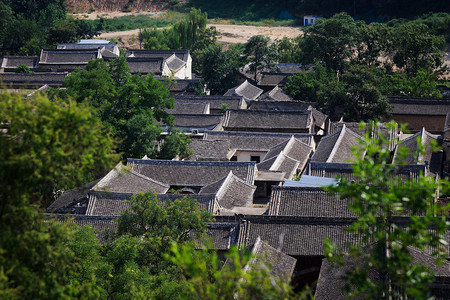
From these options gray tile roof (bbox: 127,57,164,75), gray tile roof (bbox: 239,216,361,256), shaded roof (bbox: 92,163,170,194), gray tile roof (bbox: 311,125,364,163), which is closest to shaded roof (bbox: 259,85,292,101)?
gray tile roof (bbox: 311,125,364,163)

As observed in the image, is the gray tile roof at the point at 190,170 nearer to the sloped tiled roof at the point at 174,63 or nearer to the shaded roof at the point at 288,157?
the shaded roof at the point at 288,157

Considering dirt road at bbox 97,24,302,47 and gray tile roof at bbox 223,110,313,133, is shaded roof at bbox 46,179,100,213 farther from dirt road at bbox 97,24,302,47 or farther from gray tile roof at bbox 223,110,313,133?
dirt road at bbox 97,24,302,47

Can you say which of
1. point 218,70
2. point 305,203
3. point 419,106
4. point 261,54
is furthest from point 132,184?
point 261,54

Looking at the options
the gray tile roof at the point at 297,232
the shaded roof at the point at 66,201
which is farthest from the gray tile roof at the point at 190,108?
the gray tile roof at the point at 297,232

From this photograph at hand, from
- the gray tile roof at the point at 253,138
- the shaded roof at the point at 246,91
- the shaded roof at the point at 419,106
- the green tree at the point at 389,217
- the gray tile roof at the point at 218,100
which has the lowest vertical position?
the green tree at the point at 389,217

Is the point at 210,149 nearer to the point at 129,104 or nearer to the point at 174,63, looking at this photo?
the point at 129,104

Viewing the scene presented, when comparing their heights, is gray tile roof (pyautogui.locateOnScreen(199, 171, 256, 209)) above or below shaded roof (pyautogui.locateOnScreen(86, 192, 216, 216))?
above
